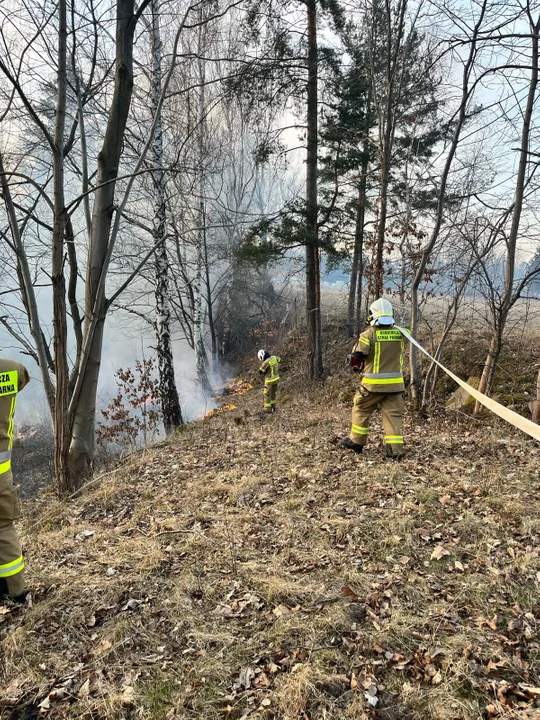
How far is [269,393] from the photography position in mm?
11031

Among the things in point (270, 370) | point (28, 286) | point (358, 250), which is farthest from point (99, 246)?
point (358, 250)

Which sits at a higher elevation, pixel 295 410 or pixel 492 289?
pixel 492 289

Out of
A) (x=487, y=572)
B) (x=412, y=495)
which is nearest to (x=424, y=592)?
(x=487, y=572)

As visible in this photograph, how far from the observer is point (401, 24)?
24.7 ft

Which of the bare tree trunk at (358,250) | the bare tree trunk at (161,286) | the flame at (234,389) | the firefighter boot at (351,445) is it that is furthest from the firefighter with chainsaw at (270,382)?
the bare tree trunk at (358,250)

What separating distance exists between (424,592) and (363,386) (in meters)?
2.81

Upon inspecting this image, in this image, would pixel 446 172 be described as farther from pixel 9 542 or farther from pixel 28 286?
pixel 9 542

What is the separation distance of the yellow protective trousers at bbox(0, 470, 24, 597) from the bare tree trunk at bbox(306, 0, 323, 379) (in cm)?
909

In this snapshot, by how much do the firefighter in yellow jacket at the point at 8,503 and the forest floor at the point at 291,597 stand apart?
0.20 meters

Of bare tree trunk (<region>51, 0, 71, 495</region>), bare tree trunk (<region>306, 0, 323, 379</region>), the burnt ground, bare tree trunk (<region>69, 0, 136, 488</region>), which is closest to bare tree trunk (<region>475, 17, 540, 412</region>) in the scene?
bare tree trunk (<region>306, 0, 323, 379</region>)

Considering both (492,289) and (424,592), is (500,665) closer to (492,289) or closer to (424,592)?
(424,592)

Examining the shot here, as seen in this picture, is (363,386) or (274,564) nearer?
(274,564)

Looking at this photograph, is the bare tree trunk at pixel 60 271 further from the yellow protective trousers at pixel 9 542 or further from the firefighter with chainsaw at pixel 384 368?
the firefighter with chainsaw at pixel 384 368

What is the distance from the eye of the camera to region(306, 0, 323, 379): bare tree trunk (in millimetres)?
10250
